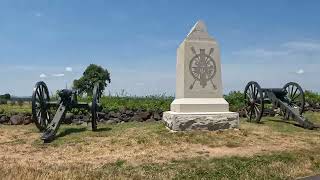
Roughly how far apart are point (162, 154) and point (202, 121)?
122 inches

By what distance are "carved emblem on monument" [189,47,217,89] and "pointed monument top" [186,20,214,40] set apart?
398 mm

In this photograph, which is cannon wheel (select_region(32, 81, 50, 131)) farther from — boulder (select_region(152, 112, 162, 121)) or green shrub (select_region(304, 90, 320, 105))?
green shrub (select_region(304, 90, 320, 105))

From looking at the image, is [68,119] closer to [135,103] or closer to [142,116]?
[142,116]

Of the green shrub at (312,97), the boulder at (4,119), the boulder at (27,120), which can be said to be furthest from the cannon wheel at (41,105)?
the green shrub at (312,97)

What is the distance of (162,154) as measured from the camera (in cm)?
958

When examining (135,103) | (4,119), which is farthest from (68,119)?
(135,103)

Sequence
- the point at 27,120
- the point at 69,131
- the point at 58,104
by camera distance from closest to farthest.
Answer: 1. the point at 69,131
2. the point at 58,104
3. the point at 27,120

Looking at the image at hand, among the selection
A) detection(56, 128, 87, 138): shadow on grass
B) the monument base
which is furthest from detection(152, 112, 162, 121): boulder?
the monument base

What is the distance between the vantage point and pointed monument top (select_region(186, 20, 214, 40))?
13156 millimetres

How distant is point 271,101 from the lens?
1628 cm

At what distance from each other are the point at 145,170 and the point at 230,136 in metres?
4.37

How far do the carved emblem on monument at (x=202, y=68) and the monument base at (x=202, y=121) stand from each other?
106 cm

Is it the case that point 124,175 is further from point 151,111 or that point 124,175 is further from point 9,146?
point 151,111

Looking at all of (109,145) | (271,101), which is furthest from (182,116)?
(271,101)
